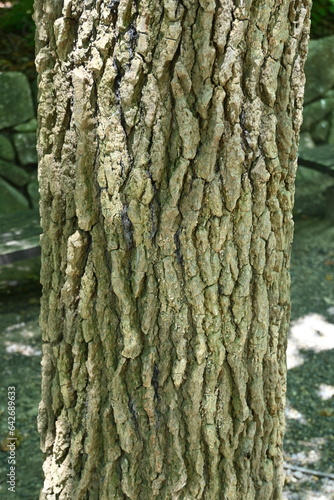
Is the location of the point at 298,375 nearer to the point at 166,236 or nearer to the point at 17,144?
the point at 166,236

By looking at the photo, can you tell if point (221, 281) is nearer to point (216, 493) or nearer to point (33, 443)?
point (216, 493)

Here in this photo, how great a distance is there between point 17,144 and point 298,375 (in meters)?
3.63

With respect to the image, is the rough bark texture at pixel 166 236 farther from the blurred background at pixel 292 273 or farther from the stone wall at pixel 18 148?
the stone wall at pixel 18 148

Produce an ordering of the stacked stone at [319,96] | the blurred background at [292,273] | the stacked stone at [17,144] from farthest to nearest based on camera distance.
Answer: the stacked stone at [319,96] → the stacked stone at [17,144] → the blurred background at [292,273]

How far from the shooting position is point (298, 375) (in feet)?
11.8

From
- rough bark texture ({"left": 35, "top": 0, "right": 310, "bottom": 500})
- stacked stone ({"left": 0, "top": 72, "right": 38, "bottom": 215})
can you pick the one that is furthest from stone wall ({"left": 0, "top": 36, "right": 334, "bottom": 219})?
rough bark texture ({"left": 35, "top": 0, "right": 310, "bottom": 500})

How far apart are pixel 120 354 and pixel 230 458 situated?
0.47 meters

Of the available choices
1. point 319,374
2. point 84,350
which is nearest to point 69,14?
point 84,350

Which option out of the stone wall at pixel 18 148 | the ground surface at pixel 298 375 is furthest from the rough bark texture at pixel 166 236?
the stone wall at pixel 18 148

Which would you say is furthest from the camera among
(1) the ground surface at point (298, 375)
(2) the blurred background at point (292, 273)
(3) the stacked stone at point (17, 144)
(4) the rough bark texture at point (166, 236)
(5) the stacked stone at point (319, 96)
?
(5) the stacked stone at point (319, 96)

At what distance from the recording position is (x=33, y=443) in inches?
123

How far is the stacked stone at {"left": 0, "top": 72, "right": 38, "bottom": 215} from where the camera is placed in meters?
5.89

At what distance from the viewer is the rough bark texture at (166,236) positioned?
1638mm

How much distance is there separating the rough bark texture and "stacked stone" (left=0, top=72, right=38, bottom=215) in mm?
4262
